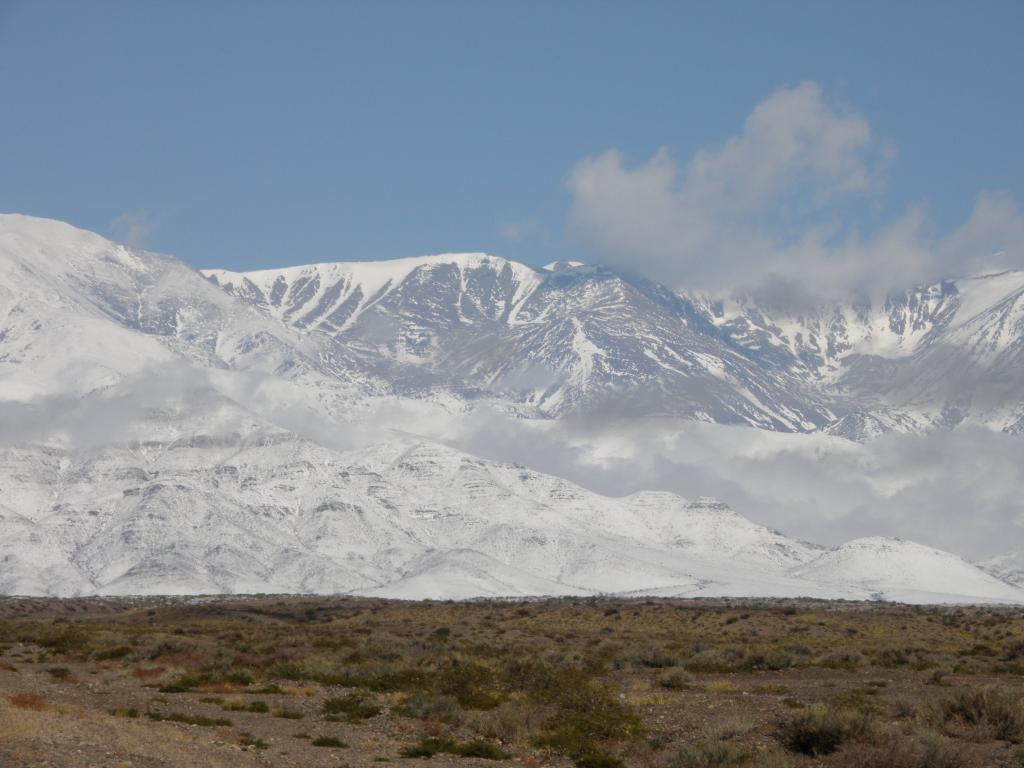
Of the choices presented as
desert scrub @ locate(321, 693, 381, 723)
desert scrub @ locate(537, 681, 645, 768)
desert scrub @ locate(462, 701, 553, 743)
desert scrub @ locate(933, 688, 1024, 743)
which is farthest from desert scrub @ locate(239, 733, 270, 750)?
desert scrub @ locate(933, 688, 1024, 743)

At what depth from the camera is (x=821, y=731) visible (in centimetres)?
2908

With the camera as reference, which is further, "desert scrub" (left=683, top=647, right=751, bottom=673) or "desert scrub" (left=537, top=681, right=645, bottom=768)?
"desert scrub" (left=683, top=647, right=751, bottom=673)

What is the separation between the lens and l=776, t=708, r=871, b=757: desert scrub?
29.0m

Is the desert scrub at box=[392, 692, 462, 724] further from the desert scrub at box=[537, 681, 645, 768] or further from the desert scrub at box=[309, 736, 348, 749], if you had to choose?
the desert scrub at box=[309, 736, 348, 749]

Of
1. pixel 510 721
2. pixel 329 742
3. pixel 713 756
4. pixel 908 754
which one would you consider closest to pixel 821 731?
pixel 908 754

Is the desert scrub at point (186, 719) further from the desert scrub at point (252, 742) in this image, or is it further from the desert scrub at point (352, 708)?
the desert scrub at point (352, 708)

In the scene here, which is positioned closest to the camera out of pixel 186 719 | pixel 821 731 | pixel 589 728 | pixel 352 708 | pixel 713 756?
pixel 713 756

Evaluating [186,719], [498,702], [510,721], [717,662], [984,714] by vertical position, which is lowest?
[186,719]

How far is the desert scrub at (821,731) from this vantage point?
28953 mm

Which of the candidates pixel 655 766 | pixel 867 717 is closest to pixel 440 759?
pixel 655 766

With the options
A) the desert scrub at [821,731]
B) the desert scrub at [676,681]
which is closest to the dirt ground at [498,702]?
the desert scrub at [821,731]

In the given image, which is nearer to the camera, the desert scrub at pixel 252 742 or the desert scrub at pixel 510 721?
the desert scrub at pixel 252 742

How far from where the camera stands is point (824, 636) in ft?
246

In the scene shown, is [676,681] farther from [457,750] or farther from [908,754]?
[908,754]
